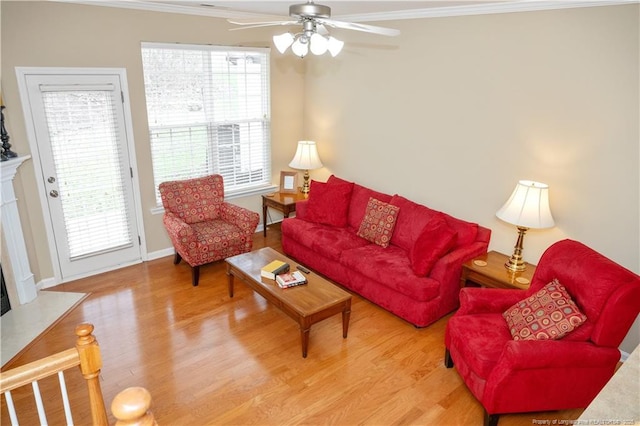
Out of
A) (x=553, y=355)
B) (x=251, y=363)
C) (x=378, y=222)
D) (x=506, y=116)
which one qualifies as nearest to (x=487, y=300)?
(x=553, y=355)

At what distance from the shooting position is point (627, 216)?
3.16 meters

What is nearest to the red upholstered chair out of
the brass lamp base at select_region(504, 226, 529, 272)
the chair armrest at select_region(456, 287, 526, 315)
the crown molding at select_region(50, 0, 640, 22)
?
the chair armrest at select_region(456, 287, 526, 315)

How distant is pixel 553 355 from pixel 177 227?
3428mm

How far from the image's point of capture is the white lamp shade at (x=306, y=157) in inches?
217

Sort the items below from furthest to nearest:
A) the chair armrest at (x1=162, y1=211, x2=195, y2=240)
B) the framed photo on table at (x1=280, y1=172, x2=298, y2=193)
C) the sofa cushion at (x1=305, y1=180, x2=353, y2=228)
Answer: the framed photo on table at (x1=280, y1=172, x2=298, y2=193)
the sofa cushion at (x1=305, y1=180, x2=353, y2=228)
the chair armrest at (x1=162, y1=211, x2=195, y2=240)

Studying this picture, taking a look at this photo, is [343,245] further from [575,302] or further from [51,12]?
[51,12]

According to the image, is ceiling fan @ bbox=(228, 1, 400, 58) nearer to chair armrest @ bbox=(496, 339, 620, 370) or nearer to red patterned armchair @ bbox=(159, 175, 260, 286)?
chair armrest @ bbox=(496, 339, 620, 370)

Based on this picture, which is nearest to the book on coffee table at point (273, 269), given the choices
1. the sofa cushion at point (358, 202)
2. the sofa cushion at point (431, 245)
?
the sofa cushion at point (431, 245)

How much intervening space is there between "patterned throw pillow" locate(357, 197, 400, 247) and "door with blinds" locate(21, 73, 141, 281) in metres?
2.60

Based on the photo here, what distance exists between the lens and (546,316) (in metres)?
2.71

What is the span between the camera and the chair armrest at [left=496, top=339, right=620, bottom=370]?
2508 millimetres

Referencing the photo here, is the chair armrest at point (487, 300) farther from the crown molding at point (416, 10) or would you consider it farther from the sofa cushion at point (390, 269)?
the crown molding at point (416, 10)

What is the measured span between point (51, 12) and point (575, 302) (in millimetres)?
4834

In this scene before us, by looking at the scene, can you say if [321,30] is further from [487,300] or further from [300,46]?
[487,300]
